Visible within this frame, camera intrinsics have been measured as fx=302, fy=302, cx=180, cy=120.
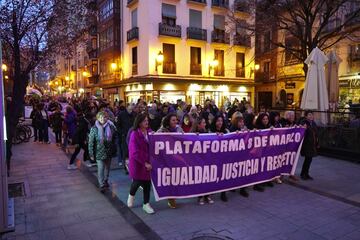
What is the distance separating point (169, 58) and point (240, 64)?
850 cm

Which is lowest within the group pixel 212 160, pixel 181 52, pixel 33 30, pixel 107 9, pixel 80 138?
pixel 212 160

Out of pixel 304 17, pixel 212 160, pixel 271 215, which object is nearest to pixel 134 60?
pixel 304 17

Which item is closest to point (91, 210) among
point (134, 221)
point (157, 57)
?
point (134, 221)

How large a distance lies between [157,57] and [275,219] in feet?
72.8

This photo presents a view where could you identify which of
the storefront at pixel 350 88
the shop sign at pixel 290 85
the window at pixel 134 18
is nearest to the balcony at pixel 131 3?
the window at pixel 134 18

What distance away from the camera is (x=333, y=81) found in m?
11.4

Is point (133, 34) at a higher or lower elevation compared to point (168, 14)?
lower

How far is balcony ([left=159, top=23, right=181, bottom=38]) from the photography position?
85.8ft

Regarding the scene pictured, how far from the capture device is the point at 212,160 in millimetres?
5902

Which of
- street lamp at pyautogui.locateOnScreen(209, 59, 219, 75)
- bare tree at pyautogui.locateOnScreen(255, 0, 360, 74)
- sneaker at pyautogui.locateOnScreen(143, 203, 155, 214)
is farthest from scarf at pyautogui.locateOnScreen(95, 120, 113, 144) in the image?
street lamp at pyautogui.locateOnScreen(209, 59, 219, 75)

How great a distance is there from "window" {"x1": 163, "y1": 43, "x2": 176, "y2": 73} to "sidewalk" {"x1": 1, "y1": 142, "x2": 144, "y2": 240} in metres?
19.2

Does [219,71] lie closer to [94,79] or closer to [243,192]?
[94,79]

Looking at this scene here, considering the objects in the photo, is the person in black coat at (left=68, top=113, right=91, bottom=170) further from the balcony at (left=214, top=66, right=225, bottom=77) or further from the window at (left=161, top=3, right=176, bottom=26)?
the balcony at (left=214, top=66, right=225, bottom=77)

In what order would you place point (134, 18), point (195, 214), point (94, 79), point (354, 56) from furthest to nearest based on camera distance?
point (94, 79)
point (134, 18)
point (354, 56)
point (195, 214)
